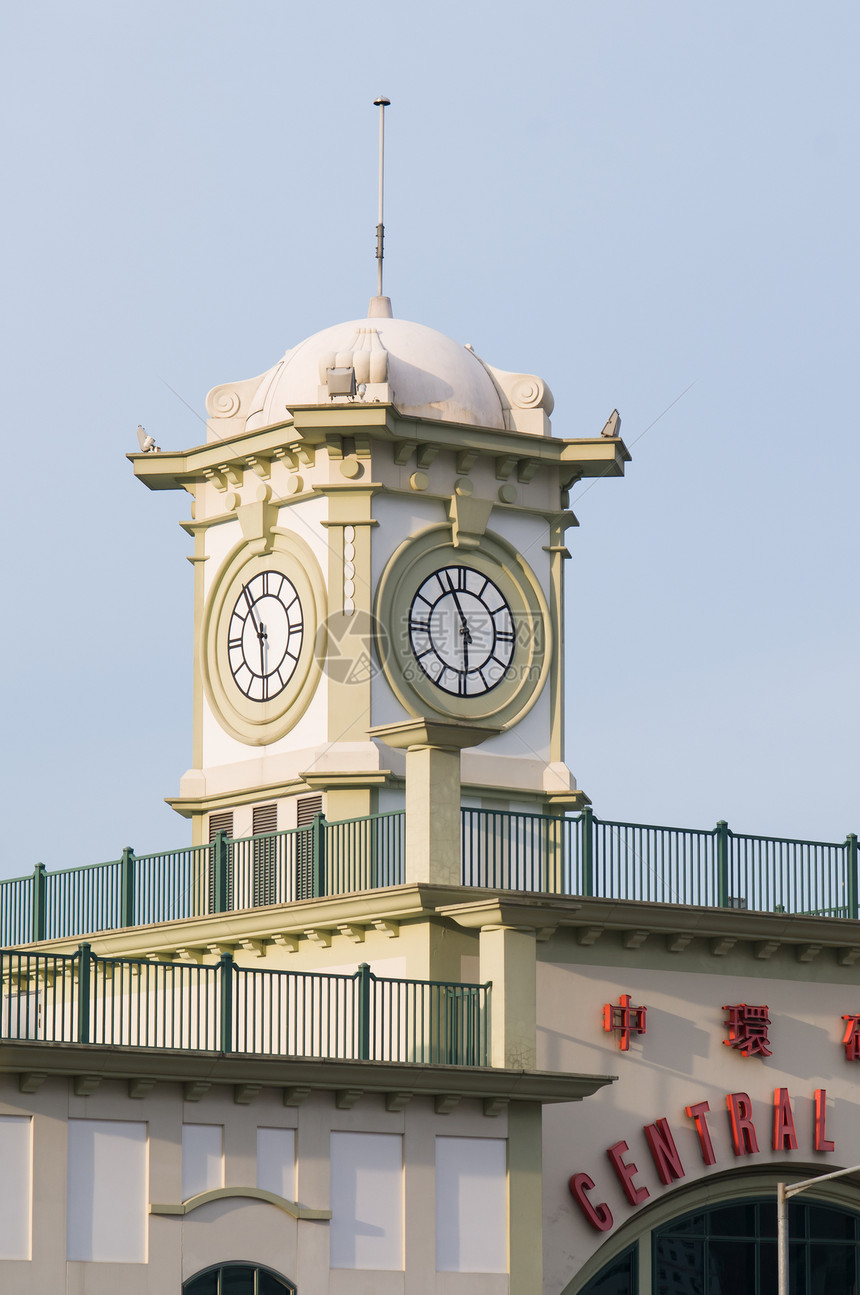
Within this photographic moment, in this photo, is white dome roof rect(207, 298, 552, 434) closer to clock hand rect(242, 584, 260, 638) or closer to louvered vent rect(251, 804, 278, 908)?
clock hand rect(242, 584, 260, 638)

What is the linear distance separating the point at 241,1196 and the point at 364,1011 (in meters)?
3.34

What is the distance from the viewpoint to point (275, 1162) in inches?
1437

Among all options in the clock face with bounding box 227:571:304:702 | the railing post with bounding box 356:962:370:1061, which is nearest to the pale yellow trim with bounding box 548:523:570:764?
the clock face with bounding box 227:571:304:702

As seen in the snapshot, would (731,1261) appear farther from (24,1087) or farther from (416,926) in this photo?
(24,1087)

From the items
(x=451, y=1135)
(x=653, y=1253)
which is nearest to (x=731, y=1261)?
(x=653, y=1253)

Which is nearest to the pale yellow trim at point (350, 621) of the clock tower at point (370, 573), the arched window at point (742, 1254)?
the clock tower at point (370, 573)

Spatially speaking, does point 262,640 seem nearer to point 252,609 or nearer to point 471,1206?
point 252,609

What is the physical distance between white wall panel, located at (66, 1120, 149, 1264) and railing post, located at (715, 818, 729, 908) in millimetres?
11644

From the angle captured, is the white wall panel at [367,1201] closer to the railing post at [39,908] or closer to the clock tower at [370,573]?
the clock tower at [370,573]

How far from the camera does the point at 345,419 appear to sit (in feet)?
153

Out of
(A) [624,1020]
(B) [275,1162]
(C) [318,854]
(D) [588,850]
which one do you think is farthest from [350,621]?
(B) [275,1162]

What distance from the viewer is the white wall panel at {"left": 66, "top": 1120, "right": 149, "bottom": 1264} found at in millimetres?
34938

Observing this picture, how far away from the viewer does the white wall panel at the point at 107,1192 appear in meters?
34.9

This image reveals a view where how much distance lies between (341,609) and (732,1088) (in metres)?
11.0
